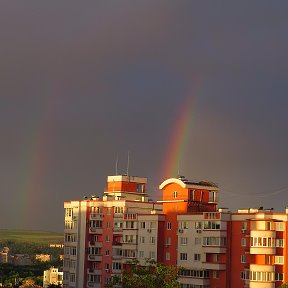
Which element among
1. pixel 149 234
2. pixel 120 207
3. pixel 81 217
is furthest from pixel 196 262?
pixel 81 217

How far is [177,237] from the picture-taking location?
61.0 meters

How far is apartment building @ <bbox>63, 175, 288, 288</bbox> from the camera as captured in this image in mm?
52844

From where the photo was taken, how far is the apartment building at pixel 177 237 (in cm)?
5284

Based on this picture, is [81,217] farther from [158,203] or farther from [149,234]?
[149,234]

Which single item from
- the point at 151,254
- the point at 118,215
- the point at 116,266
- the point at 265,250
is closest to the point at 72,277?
the point at 116,266

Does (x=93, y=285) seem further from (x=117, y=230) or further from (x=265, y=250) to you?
(x=265, y=250)

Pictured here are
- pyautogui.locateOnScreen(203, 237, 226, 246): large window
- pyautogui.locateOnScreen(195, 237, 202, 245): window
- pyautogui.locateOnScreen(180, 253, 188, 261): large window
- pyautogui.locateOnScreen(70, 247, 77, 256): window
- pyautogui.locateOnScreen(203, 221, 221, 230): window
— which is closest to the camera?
pyautogui.locateOnScreen(203, 237, 226, 246): large window

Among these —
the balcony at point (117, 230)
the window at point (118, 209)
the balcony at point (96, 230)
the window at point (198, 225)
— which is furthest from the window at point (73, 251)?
the window at point (198, 225)

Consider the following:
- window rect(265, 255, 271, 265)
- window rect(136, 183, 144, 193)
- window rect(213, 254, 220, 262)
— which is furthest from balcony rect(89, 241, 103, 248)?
window rect(265, 255, 271, 265)

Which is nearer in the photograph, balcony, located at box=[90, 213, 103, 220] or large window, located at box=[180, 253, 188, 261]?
large window, located at box=[180, 253, 188, 261]

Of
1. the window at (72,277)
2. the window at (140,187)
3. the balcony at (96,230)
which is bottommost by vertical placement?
the window at (72,277)

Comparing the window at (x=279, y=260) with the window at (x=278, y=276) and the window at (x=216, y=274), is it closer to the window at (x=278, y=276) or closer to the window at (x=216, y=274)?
the window at (x=278, y=276)

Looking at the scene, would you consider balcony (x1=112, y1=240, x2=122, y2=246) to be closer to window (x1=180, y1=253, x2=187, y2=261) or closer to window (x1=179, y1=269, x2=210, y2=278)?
window (x1=180, y1=253, x2=187, y2=261)

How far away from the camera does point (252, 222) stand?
53.6m
